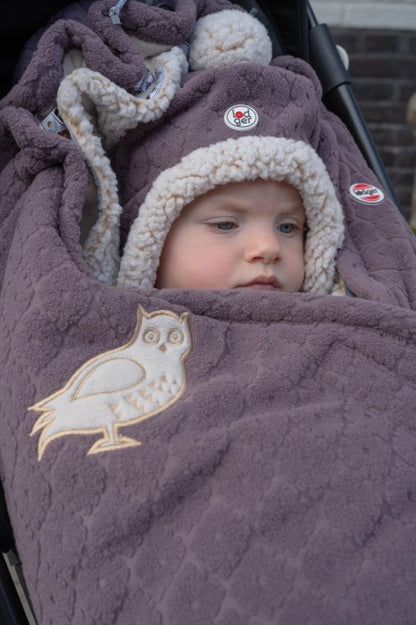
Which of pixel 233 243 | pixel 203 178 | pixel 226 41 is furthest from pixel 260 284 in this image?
pixel 226 41

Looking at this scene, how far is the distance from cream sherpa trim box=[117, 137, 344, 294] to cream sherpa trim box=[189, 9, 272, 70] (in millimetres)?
213

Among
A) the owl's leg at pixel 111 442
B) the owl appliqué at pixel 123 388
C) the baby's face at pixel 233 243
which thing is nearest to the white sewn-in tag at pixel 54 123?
the baby's face at pixel 233 243

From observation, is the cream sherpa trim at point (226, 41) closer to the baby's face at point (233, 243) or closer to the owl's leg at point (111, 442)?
the baby's face at point (233, 243)

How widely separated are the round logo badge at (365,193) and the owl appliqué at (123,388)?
1.84ft

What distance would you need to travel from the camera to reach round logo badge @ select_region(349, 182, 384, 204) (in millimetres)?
1384

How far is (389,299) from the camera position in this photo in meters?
1.16

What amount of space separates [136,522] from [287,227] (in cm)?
64

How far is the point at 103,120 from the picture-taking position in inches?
47.3

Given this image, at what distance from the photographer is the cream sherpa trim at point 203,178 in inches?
45.5

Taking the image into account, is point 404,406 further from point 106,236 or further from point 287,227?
point 106,236

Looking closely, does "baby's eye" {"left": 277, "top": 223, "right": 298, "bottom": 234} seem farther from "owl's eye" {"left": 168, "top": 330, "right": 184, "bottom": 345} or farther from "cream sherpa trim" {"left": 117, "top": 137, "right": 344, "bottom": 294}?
"owl's eye" {"left": 168, "top": 330, "right": 184, "bottom": 345}

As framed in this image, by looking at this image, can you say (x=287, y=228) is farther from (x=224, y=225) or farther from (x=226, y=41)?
(x=226, y=41)

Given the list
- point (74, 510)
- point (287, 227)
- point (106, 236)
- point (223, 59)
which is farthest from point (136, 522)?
point (223, 59)

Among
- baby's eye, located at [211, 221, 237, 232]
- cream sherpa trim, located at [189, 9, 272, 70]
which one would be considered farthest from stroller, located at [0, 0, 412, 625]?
baby's eye, located at [211, 221, 237, 232]
